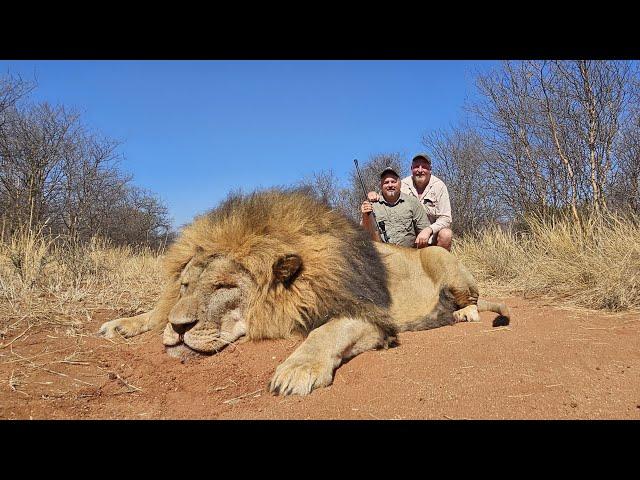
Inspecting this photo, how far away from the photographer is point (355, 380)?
2939mm

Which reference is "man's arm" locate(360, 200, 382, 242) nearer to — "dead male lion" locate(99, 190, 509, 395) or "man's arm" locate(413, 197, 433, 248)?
"man's arm" locate(413, 197, 433, 248)

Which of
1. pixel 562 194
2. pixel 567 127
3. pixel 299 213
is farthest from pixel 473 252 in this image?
pixel 299 213

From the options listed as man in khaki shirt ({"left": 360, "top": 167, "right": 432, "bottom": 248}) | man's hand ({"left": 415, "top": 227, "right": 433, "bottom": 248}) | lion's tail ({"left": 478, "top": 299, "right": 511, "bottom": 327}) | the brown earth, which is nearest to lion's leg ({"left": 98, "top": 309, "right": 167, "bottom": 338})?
the brown earth

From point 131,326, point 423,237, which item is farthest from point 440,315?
point 131,326

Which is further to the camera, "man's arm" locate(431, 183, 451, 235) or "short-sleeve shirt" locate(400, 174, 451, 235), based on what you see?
"short-sleeve shirt" locate(400, 174, 451, 235)

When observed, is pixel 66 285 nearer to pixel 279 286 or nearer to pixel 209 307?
pixel 209 307

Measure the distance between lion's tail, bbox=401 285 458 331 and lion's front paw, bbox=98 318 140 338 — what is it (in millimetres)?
2693

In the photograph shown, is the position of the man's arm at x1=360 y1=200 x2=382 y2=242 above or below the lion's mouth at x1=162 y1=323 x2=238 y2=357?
above

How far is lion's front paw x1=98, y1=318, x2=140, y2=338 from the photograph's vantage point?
14.4 feet

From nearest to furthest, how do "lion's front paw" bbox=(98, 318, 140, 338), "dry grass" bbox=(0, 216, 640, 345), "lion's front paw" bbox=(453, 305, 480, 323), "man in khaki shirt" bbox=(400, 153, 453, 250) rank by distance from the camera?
"lion's front paw" bbox=(98, 318, 140, 338), "lion's front paw" bbox=(453, 305, 480, 323), "dry grass" bbox=(0, 216, 640, 345), "man in khaki shirt" bbox=(400, 153, 453, 250)

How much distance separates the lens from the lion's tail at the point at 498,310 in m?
4.84

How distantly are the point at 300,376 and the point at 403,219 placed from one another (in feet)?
15.3

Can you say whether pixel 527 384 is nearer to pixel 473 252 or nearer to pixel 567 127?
pixel 473 252

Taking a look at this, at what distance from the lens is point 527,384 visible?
2.70 metres
